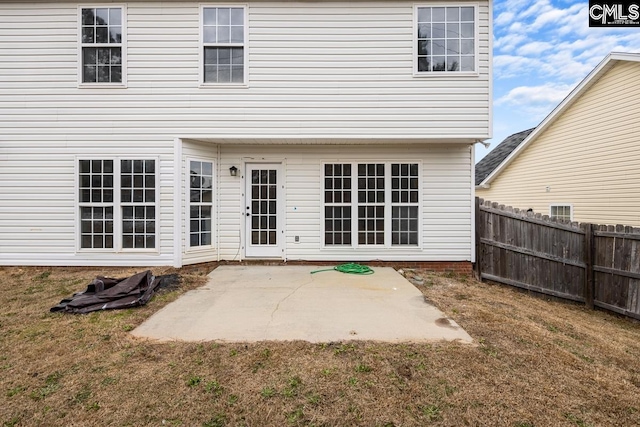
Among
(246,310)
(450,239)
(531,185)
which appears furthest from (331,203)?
(531,185)

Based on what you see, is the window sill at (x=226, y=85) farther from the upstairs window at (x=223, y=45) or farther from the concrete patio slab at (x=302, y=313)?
the concrete patio slab at (x=302, y=313)

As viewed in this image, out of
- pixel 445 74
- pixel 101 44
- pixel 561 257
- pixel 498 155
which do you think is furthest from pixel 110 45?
pixel 498 155

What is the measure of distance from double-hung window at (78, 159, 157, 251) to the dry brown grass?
2.90 metres

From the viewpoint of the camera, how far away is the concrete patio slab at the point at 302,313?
3.67m

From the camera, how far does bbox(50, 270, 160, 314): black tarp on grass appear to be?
14.7 ft

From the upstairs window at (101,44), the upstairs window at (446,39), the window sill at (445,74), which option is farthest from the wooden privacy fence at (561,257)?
the upstairs window at (101,44)

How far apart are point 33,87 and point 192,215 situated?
4246mm

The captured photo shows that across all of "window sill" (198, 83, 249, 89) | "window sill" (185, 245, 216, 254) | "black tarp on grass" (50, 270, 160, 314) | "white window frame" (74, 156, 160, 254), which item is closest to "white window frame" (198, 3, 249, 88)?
"window sill" (198, 83, 249, 89)

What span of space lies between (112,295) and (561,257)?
7.86 m

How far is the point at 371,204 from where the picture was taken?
7340 millimetres

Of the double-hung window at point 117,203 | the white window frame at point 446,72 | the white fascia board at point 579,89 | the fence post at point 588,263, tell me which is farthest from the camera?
the white fascia board at point 579,89

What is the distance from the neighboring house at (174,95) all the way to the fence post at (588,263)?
2619 millimetres

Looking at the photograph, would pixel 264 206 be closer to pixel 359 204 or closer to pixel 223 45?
pixel 359 204

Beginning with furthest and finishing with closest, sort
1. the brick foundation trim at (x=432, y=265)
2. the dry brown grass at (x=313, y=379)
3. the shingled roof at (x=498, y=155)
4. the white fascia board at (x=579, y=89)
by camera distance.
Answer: the shingled roof at (x=498, y=155)
the white fascia board at (x=579, y=89)
the brick foundation trim at (x=432, y=265)
the dry brown grass at (x=313, y=379)
